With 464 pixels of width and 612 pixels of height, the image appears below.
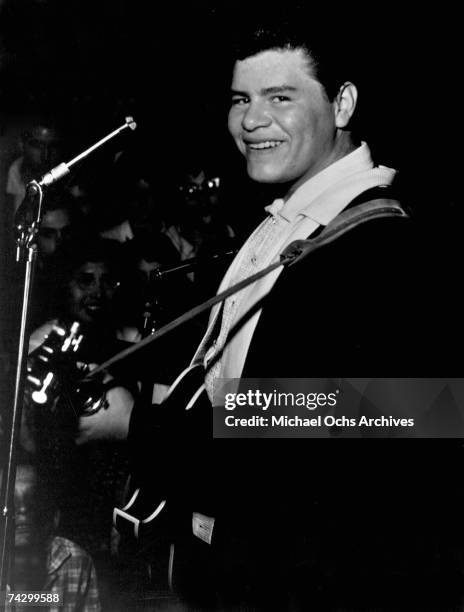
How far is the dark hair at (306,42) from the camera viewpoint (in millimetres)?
1394

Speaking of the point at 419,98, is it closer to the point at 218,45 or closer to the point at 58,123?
the point at 218,45

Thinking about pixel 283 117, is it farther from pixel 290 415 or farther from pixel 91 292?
pixel 91 292

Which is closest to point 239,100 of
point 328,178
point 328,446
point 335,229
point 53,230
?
point 328,178

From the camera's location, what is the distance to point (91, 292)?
2178 millimetres

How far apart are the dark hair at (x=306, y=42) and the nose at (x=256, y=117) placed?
4.8 inches

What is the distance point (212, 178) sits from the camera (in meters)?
2.41

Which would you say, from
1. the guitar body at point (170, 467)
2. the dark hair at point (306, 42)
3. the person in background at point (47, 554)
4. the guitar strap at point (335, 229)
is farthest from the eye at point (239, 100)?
the person in background at point (47, 554)

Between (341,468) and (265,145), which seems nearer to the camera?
(341,468)

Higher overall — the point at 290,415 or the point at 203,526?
the point at 290,415

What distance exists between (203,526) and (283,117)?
1.02 m

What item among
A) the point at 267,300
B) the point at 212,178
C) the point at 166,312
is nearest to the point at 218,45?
the point at 212,178

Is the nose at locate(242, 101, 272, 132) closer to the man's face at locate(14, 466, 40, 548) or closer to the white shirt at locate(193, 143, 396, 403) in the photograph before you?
the white shirt at locate(193, 143, 396, 403)

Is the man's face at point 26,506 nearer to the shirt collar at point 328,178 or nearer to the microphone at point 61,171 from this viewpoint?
the microphone at point 61,171

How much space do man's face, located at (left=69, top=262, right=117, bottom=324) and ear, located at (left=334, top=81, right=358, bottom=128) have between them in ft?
3.48
